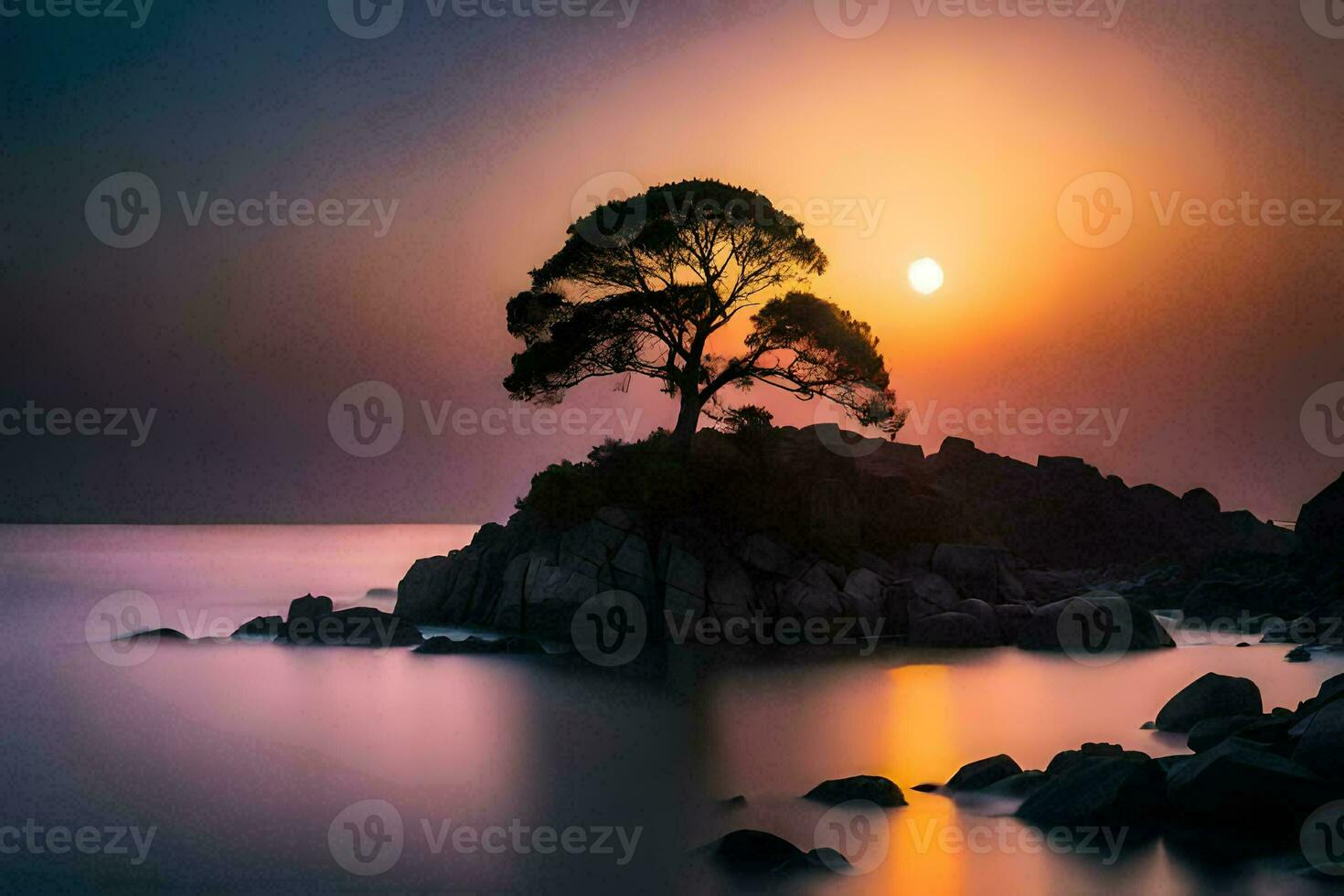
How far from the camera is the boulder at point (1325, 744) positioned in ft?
39.7

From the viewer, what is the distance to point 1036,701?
21.7m

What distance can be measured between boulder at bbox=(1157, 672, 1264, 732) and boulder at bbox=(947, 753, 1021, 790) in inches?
191

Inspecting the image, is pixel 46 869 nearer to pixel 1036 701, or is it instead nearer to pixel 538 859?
pixel 538 859

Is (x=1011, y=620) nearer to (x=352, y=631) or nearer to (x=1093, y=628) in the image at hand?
(x=1093, y=628)

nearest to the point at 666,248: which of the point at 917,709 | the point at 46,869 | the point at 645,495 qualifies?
the point at 645,495

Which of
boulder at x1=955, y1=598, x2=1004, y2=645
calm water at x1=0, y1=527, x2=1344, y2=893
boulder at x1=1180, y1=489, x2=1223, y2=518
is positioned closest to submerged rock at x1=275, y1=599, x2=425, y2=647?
calm water at x1=0, y1=527, x2=1344, y2=893

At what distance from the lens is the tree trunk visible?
119 ft

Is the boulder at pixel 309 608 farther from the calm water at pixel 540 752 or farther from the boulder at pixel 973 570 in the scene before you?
the boulder at pixel 973 570

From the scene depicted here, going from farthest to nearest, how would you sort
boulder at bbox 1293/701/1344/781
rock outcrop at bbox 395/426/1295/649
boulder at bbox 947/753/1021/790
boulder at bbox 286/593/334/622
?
boulder at bbox 286/593/334/622 < rock outcrop at bbox 395/426/1295/649 < boulder at bbox 947/753/1021/790 < boulder at bbox 1293/701/1344/781

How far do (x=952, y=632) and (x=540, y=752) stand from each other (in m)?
17.3

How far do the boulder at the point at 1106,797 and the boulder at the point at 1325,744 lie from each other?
1.69 metres

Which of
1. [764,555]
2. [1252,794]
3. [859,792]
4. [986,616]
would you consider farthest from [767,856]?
[986,616]

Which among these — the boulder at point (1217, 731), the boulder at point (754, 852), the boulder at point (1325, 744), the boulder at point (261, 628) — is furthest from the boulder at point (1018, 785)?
the boulder at point (261, 628)

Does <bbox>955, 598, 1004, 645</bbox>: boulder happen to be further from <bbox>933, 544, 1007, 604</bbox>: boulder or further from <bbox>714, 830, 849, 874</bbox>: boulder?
<bbox>714, 830, 849, 874</bbox>: boulder
